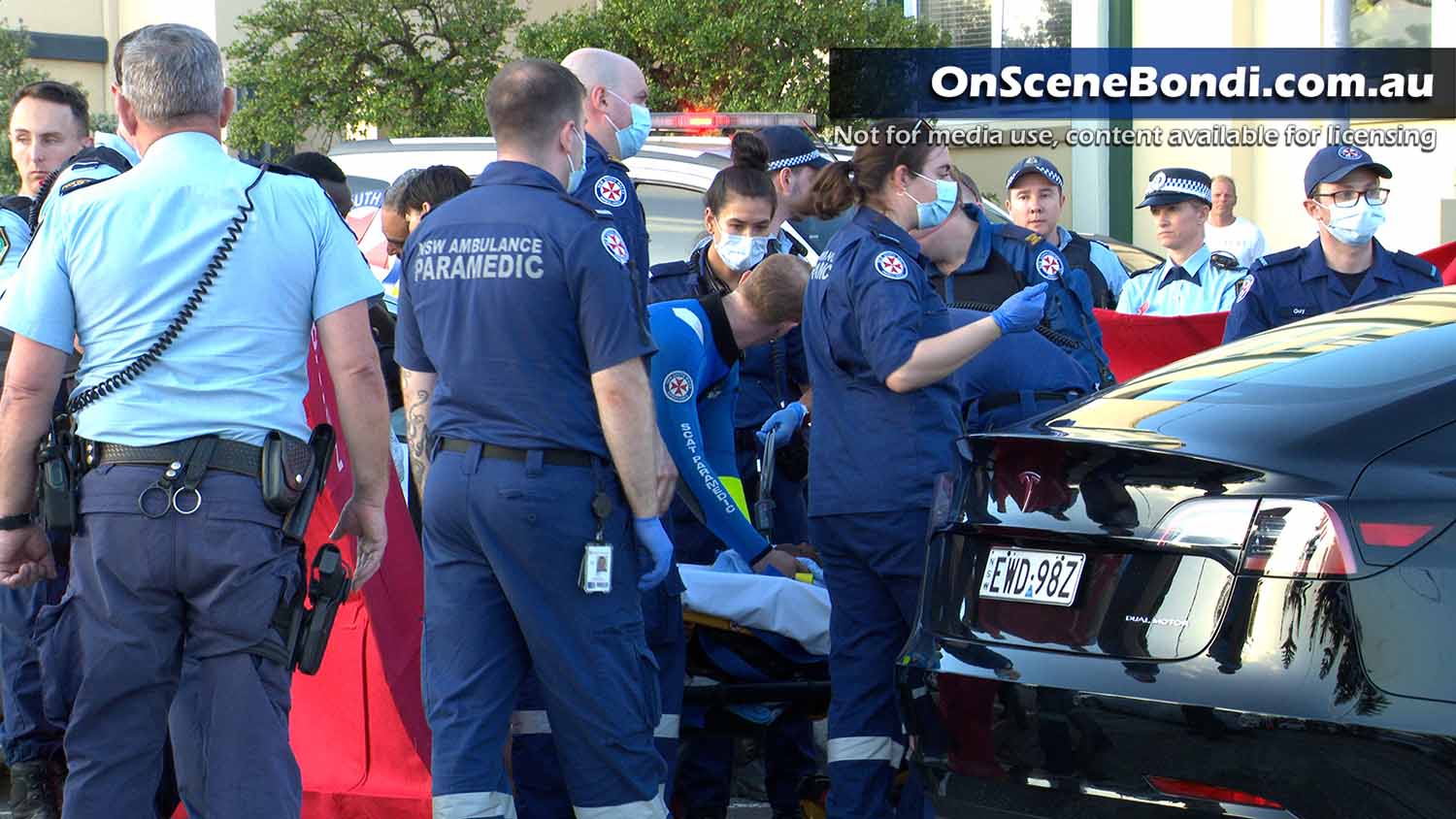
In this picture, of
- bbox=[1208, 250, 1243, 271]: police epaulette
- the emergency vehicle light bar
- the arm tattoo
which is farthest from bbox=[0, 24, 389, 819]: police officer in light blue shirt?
the emergency vehicle light bar

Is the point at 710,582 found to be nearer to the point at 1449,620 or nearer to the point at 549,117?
the point at 549,117

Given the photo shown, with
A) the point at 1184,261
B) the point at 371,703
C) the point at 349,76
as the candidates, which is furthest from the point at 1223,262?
the point at 349,76

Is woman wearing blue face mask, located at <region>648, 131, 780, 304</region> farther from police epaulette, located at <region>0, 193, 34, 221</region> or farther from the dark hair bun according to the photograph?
police epaulette, located at <region>0, 193, 34, 221</region>

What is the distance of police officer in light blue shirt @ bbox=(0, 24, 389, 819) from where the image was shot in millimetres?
3738

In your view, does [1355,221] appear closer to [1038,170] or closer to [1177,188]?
[1177,188]

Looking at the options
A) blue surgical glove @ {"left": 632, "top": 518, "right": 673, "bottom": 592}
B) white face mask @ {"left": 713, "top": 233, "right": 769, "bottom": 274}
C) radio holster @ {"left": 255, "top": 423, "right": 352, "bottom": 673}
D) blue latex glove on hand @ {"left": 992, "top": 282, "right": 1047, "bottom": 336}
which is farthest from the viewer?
white face mask @ {"left": 713, "top": 233, "right": 769, "bottom": 274}

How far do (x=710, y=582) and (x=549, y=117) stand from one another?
1477 millimetres

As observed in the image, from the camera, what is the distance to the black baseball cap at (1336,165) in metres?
6.53

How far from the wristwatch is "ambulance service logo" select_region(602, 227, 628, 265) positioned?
1376 millimetres

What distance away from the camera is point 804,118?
36.8 ft

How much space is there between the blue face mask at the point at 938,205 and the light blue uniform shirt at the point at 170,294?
1847 millimetres

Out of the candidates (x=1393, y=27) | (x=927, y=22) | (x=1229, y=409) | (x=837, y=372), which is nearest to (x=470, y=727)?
(x=837, y=372)

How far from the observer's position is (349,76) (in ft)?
54.7

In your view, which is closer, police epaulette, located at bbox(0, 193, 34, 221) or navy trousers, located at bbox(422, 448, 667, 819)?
navy trousers, located at bbox(422, 448, 667, 819)
